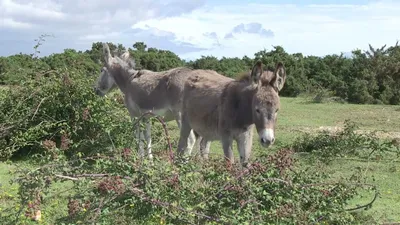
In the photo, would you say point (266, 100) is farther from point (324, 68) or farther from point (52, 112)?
point (324, 68)

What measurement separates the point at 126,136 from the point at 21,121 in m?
3.43

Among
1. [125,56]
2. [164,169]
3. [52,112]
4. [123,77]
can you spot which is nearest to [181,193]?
[164,169]

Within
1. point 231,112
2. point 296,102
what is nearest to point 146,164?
point 231,112

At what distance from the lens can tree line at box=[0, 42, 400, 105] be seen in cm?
2495

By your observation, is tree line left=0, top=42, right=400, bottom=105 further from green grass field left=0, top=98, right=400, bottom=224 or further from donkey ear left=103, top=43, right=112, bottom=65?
donkey ear left=103, top=43, right=112, bottom=65

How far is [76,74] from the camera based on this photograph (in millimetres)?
10883

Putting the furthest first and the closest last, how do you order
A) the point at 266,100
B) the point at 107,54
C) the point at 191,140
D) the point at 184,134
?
the point at 107,54, the point at 191,140, the point at 184,134, the point at 266,100

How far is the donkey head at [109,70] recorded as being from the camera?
36.1ft

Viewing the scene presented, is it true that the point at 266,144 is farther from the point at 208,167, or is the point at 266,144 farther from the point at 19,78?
the point at 19,78

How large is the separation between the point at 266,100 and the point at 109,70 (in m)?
5.53

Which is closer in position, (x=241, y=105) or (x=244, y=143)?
(x=241, y=105)

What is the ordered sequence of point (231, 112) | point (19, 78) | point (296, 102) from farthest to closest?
point (296, 102)
point (19, 78)
point (231, 112)

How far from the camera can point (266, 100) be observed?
20.7 feet

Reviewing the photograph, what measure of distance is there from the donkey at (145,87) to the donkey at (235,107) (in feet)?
2.00
